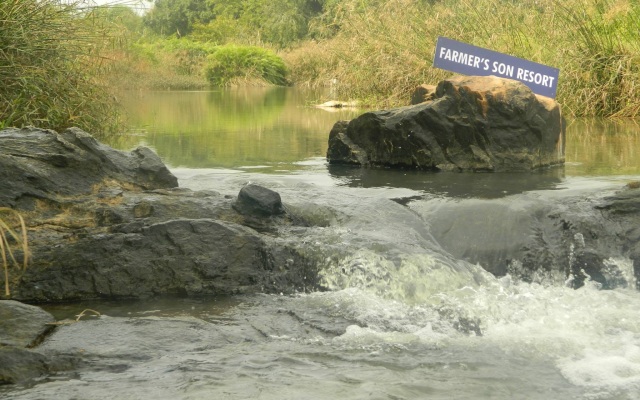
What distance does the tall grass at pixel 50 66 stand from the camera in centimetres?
657

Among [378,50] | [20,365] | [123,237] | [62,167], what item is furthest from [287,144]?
[20,365]

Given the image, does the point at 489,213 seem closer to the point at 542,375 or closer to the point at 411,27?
the point at 542,375

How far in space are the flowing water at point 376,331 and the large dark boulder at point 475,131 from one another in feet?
3.73

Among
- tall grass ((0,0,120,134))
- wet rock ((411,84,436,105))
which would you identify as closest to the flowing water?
tall grass ((0,0,120,134))

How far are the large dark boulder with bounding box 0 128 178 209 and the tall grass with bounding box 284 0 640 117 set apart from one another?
7.24 m

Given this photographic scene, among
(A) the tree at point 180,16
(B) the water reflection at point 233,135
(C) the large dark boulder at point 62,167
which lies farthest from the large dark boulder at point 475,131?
(A) the tree at point 180,16

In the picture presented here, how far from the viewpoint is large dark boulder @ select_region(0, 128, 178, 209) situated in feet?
14.8

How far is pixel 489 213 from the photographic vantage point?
5.23m

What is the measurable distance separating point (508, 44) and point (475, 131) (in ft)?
18.4

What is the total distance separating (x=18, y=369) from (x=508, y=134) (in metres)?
4.96

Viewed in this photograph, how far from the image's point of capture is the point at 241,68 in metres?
33.5

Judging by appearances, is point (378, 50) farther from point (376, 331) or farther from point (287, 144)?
point (376, 331)

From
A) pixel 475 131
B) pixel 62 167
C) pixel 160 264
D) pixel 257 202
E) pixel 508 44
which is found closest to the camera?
pixel 160 264

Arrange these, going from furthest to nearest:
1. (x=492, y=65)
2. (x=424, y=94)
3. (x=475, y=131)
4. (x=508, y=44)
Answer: (x=508, y=44)
(x=424, y=94)
(x=492, y=65)
(x=475, y=131)
